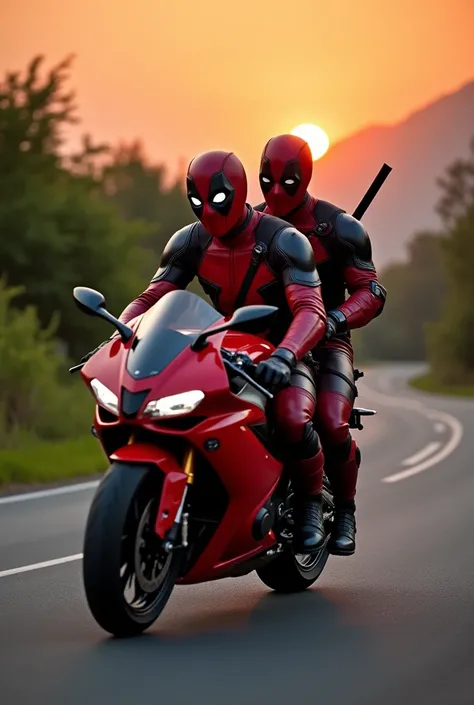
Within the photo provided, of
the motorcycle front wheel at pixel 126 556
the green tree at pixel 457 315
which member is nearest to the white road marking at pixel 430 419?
the motorcycle front wheel at pixel 126 556

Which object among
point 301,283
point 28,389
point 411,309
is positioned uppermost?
point 301,283

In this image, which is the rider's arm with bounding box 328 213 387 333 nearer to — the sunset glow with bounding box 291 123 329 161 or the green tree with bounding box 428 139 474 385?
the sunset glow with bounding box 291 123 329 161

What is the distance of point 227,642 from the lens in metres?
7.12

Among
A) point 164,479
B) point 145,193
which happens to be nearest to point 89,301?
Answer: point 164,479

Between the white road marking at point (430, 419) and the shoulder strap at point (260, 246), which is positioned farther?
the white road marking at point (430, 419)

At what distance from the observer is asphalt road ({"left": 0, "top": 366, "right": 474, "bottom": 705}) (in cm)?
613

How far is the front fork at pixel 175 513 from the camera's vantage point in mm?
6785

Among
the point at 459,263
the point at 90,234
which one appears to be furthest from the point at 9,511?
the point at 459,263

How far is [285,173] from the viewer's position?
8.92m

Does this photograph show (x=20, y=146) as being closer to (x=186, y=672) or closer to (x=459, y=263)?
(x=186, y=672)

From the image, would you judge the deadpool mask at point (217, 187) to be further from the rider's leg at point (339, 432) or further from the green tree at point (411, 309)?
the green tree at point (411, 309)

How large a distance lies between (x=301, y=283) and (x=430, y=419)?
81.6ft

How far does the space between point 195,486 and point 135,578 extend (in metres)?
0.57

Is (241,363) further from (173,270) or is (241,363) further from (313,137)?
(313,137)
